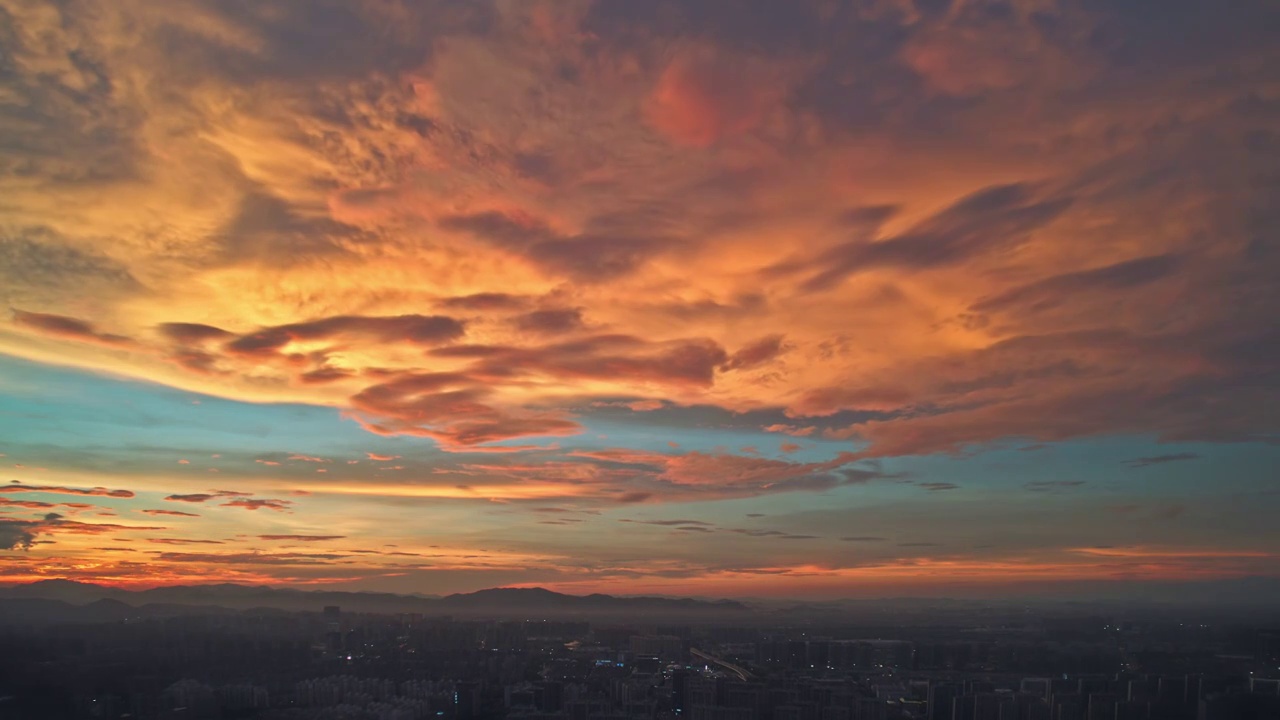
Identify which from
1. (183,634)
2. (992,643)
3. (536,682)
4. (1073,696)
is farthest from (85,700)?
(992,643)

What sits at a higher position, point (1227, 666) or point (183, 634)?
point (1227, 666)

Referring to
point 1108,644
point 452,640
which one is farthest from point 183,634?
point 1108,644

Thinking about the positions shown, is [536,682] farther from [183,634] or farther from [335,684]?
[183,634]

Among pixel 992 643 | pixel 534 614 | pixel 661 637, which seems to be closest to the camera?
pixel 992 643

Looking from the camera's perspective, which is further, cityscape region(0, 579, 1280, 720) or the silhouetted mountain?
the silhouetted mountain

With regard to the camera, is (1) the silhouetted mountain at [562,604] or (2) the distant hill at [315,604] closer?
(2) the distant hill at [315,604]

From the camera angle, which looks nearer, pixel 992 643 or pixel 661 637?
pixel 992 643

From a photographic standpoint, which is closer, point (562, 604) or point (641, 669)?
point (641, 669)

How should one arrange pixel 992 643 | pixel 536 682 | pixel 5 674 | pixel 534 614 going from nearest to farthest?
pixel 5 674, pixel 536 682, pixel 992 643, pixel 534 614

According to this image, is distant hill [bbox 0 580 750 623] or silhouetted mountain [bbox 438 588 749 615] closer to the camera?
distant hill [bbox 0 580 750 623]

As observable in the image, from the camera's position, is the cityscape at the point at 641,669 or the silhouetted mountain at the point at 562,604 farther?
the silhouetted mountain at the point at 562,604
